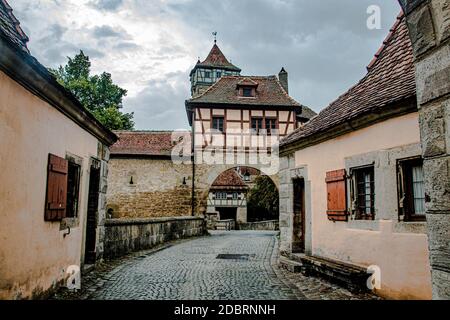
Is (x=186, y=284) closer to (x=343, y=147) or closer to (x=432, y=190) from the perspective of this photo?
(x=343, y=147)

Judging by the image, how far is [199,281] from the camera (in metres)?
7.45

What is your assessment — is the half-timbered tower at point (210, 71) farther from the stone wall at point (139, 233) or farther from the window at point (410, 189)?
the window at point (410, 189)

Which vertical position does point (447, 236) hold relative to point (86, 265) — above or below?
above

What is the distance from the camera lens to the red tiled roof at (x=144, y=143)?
23266 millimetres

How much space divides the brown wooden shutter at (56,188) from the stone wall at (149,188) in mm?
17018

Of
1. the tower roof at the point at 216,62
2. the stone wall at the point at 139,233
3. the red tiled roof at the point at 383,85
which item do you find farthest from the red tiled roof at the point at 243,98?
the tower roof at the point at 216,62

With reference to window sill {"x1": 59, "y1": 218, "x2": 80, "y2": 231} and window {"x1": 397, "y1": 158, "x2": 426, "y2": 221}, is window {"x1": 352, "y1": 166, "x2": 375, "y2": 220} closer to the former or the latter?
window {"x1": 397, "y1": 158, "x2": 426, "y2": 221}

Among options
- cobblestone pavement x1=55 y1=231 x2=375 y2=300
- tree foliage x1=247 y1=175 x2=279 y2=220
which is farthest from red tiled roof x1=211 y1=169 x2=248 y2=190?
cobblestone pavement x1=55 y1=231 x2=375 y2=300

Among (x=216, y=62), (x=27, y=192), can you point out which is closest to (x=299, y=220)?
(x=27, y=192)

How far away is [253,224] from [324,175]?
26.0 meters

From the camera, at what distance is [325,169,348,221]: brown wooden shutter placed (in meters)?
7.06

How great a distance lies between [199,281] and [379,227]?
10.8ft

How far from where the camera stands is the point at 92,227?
848 centimetres
